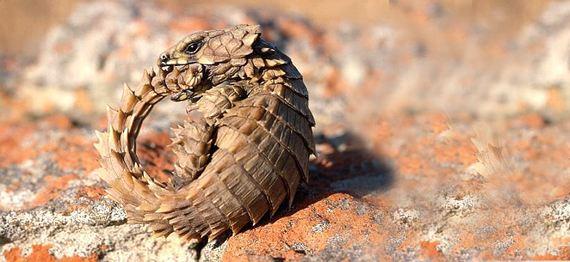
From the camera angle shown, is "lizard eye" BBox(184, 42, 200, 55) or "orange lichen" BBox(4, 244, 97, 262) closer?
"lizard eye" BBox(184, 42, 200, 55)

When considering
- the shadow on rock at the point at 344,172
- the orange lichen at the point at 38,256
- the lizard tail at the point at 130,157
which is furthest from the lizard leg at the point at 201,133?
the orange lichen at the point at 38,256

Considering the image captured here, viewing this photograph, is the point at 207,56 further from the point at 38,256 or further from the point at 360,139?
the point at 360,139

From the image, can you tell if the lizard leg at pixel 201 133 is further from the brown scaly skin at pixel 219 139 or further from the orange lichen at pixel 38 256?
the orange lichen at pixel 38 256

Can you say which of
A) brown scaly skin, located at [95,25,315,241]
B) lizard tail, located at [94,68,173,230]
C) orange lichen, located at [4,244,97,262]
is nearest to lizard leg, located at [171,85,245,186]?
brown scaly skin, located at [95,25,315,241]

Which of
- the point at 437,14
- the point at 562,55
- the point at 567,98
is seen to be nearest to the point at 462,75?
the point at 437,14

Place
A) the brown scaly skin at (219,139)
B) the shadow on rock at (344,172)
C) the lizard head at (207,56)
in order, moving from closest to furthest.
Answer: the brown scaly skin at (219,139) → the lizard head at (207,56) → the shadow on rock at (344,172)

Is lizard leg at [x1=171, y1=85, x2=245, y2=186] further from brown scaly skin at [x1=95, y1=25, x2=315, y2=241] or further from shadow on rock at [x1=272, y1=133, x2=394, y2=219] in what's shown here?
shadow on rock at [x1=272, y1=133, x2=394, y2=219]
